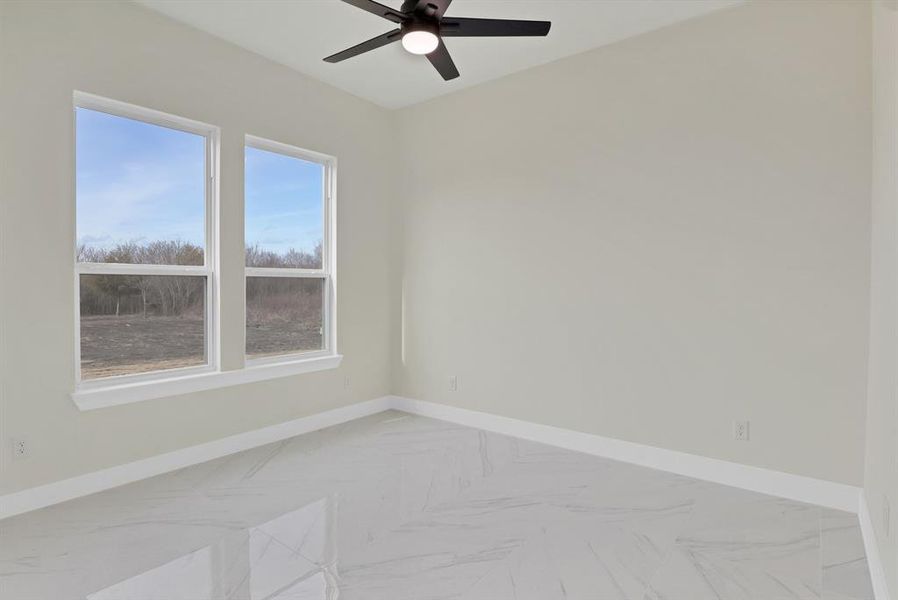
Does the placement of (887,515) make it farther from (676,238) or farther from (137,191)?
(137,191)

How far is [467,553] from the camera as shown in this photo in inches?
87.0

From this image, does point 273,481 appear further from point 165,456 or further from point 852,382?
point 852,382

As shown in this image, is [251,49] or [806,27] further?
[251,49]

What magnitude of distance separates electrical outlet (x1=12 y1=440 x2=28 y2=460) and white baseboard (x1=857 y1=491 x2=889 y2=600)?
3.96 meters

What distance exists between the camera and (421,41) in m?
2.25

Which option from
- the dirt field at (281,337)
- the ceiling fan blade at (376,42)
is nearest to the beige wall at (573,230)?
the dirt field at (281,337)

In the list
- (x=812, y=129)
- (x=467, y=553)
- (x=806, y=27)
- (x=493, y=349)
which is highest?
(x=806, y=27)

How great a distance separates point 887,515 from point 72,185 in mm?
4211

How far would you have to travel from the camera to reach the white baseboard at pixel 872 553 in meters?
1.86

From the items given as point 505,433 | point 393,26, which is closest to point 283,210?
point 393,26

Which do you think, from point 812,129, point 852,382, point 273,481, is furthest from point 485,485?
point 812,129

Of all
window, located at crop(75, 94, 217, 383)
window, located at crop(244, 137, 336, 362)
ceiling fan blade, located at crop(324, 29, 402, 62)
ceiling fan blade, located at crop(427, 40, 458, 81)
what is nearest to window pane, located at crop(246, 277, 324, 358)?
window, located at crop(244, 137, 336, 362)

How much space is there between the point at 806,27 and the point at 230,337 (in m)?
4.14

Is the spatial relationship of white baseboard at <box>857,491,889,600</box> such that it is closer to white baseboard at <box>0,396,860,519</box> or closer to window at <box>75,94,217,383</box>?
white baseboard at <box>0,396,860,519</box>
